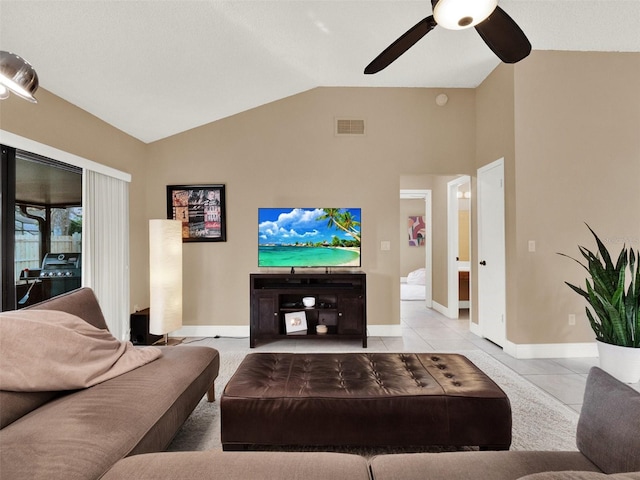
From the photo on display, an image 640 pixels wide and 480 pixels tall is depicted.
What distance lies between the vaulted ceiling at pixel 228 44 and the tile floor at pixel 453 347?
2787 millimetres

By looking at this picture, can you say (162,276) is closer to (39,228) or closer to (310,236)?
(39,228)

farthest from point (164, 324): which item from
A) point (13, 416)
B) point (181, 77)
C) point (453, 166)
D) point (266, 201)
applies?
point (453, 166)

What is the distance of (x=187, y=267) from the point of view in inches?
159

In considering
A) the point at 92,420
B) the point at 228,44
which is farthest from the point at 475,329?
the point at 228,44

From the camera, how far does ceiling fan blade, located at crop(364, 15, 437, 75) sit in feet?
5.83

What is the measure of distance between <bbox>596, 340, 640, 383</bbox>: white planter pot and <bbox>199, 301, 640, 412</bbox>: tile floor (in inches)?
3.8

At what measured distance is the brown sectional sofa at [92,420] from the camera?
1.02m

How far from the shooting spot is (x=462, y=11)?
5.03ft

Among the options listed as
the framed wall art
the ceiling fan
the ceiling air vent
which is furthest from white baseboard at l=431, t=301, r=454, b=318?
the ceiling fan

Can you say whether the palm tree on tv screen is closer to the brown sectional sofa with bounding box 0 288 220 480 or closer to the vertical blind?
the vertical blind

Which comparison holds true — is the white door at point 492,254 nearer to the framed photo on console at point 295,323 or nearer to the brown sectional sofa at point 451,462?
the framed photo on console at point 295,323

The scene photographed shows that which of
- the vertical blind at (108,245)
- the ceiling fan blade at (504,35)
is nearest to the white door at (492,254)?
the ceiling fan blade at (504,35)

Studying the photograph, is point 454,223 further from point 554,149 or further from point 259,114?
point 259,114

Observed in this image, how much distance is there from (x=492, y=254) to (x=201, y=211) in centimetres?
353
